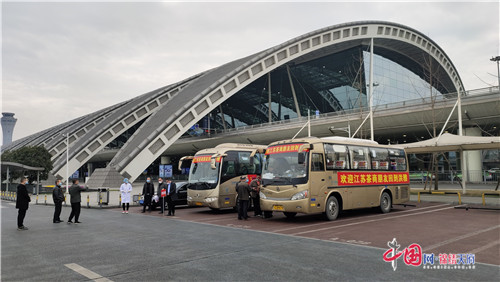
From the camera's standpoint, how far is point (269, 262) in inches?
275

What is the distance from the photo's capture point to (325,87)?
192ft

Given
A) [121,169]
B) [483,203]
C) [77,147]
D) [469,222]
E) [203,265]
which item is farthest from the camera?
[77,147]

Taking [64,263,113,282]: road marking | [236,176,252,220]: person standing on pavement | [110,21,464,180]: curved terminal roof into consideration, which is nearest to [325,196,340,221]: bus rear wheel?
[236,176,252,220]: person standing on pavement

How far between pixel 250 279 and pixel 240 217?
29.1ft

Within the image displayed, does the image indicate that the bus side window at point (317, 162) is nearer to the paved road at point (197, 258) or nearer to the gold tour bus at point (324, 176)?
the gold tour bus at point (324, 176)

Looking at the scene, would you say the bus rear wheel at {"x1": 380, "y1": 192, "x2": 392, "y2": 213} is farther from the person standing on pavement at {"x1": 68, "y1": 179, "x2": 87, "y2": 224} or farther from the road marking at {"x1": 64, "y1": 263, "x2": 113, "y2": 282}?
the road marking at {"x1": 64, "y1": 263, "x2": 113, "y2": 282}

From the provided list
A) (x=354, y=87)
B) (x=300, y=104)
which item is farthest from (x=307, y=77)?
(x=354, y=87)

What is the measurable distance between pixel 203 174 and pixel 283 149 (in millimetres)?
5411

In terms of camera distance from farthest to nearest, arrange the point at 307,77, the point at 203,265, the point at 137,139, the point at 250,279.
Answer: the point at 307,77, the point at 137,139, the point at 203,265, the point at 250,279

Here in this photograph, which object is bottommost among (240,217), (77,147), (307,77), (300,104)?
(240,217)

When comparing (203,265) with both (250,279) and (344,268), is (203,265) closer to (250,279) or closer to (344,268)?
(250,279)

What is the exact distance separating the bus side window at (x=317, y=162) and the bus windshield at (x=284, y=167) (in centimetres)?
28

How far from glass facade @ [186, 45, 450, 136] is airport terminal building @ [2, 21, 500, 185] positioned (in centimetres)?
17

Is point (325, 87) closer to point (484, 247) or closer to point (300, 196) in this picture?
point (300, 196)
